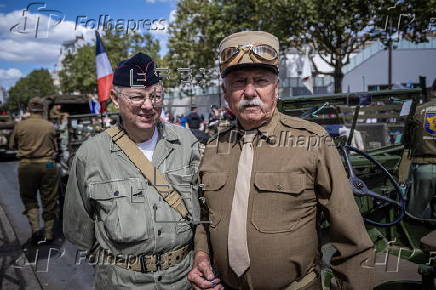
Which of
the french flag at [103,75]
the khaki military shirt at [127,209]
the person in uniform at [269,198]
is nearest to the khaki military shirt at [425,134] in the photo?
the person in uniform at [269,198]

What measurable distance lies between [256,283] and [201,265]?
0.28 m

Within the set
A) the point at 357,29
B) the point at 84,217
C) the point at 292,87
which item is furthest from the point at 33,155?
the point at 292,87

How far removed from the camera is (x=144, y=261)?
1.96m

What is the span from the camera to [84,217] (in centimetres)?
212

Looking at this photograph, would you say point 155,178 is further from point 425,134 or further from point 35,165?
point 35,165

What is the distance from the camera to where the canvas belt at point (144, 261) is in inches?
77.1

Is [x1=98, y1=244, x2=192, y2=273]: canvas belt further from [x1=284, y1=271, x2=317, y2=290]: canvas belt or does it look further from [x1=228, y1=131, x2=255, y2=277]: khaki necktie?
[x1=284, y1=271, x2=317, y2=290]: canvas belt

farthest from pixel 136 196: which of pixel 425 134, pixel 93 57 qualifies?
pixel 93 57

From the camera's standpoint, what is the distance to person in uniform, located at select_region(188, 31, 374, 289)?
160 centimetres

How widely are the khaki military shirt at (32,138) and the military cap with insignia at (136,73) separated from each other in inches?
165

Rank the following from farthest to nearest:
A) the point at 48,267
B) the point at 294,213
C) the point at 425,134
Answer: the point at 48,267
the point at 425,134
the point at 294,213

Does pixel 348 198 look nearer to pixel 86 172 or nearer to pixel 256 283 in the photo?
pixel 256 283

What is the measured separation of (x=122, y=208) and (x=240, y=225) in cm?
64

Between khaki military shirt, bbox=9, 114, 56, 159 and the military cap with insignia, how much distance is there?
4183 mm
